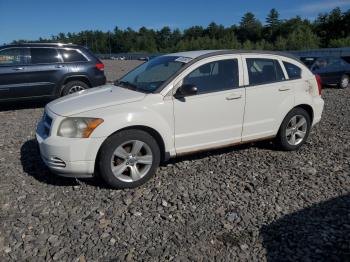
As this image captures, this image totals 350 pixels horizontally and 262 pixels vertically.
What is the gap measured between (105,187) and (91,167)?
400 mm

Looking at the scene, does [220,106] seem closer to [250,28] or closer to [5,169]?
[5,169]

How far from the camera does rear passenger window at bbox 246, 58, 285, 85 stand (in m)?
5.34

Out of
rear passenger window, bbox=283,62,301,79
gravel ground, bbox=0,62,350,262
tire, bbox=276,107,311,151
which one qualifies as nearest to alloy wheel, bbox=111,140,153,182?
gravel ground, bbox=0,62,350,262

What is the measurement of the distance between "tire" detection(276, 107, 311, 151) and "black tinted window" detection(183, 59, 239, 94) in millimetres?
1186

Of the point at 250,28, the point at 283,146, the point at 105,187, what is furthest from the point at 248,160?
the point at 250,28

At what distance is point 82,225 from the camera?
372 centimetres

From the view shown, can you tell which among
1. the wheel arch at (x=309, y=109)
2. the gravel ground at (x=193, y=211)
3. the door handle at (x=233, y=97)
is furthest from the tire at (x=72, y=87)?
the wheel arch at (x=309, y=109)

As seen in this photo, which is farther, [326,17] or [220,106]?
[326,17]

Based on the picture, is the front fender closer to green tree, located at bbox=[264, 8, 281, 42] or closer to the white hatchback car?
the white hatchback car

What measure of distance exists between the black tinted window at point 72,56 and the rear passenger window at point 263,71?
5911 mm

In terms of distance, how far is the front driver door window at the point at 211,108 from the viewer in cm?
476

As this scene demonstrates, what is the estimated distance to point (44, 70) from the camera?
30.7 feet

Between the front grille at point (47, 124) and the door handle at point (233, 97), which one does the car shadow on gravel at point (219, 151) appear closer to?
the door handle at point (233, 97)

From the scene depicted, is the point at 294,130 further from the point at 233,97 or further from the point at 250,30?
the point at 250,30
